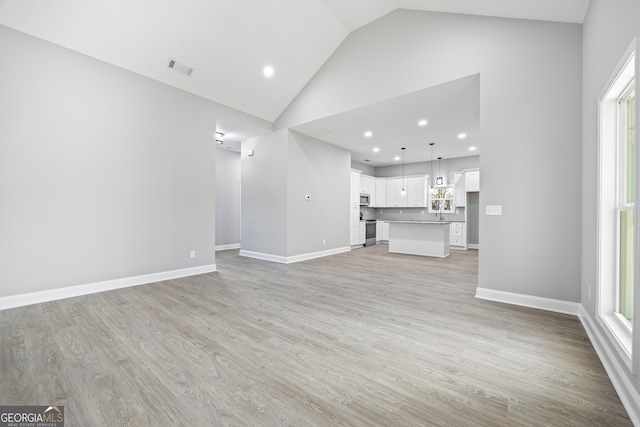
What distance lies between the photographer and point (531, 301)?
306cm

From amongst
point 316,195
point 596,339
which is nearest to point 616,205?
point 596,339

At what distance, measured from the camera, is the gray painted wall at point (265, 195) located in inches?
230

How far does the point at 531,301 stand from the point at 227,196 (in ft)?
24.3

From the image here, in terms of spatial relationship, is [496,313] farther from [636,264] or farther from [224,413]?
[224,413]

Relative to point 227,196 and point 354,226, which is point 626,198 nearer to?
point 354,226

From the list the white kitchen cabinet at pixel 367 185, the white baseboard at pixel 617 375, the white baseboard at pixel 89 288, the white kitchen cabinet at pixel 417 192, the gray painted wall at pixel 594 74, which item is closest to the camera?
Result: the white baseboard at pixel 617 375

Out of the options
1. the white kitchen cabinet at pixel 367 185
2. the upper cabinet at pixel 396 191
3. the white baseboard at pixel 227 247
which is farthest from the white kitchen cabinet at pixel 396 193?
the white baseboard at pixel 227 247

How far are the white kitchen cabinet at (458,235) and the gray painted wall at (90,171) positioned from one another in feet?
24.0

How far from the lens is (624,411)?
1446 millimetres

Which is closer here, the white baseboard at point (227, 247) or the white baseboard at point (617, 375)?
the white baseboard at point (617, 375)

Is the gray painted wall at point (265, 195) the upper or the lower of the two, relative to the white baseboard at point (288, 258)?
upper

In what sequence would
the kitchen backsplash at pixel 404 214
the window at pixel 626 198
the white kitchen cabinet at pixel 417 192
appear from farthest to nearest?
the white kitchen cabinet at pixel 417 192, the kitchen backsplash at pixel 404 214, the window at pixel 626 198

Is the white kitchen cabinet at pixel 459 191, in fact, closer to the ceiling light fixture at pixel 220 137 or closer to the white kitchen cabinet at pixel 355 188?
the white kitchen cabinet at pixel 355 188

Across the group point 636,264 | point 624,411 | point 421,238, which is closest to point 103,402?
point 624,411
